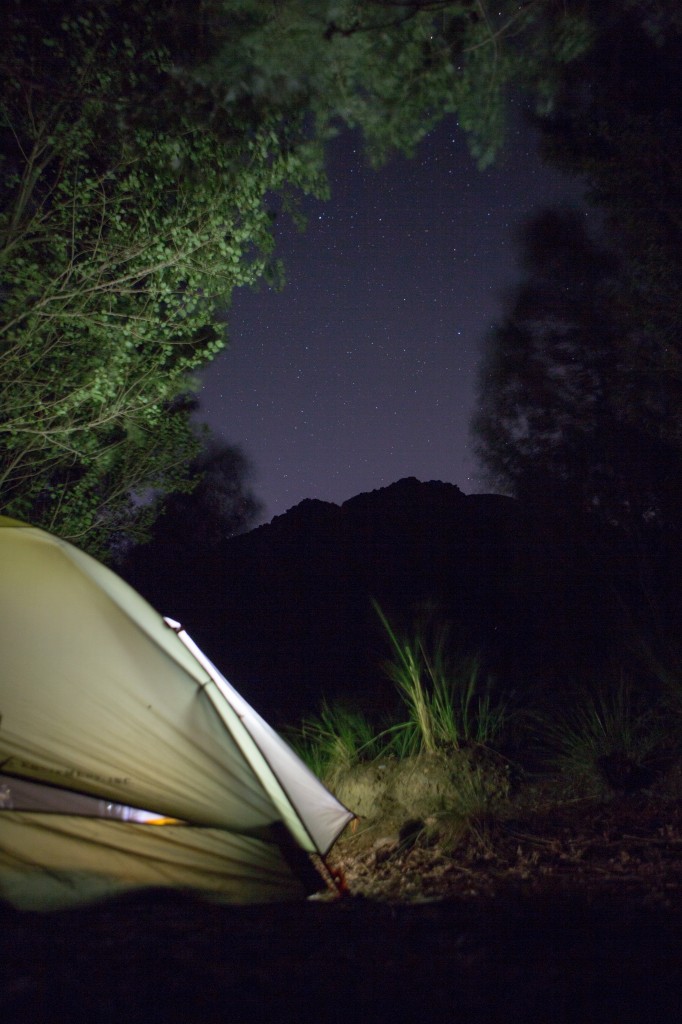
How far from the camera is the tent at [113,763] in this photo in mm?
3234

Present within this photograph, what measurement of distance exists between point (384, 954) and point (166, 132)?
6059 mm

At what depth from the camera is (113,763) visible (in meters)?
3.45

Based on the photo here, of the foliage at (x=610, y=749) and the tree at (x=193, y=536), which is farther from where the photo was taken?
the tree at (x=193, y=536)

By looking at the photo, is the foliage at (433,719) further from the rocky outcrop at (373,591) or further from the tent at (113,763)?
the rocky outcrop at (373,591)

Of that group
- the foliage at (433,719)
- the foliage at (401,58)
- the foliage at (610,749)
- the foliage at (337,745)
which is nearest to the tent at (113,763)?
the foliage at (433,719)

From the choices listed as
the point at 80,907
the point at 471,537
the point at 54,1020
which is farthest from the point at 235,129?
the point at 471,537

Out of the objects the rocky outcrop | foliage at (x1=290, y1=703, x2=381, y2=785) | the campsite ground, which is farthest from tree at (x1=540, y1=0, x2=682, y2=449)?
the campsite ground

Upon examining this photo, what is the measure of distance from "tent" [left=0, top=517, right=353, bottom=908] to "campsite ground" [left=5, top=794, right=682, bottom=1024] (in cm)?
17

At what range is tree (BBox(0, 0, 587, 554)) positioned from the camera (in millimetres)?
5500

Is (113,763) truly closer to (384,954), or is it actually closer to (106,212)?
(384,954)

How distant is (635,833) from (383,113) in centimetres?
550

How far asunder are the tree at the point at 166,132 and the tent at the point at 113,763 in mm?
3104

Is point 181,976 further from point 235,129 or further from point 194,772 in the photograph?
point 235,129

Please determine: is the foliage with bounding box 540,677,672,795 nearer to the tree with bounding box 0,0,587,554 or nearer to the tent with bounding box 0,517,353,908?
the tent with bounding box 0,517,353,908
